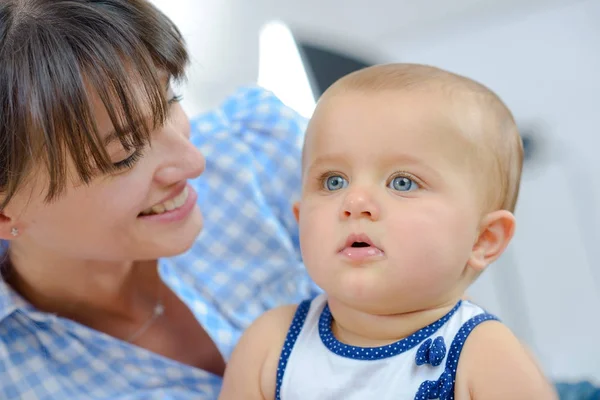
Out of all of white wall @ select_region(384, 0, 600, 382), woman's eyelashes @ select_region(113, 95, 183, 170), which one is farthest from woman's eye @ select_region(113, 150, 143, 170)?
white wall @ select_region(384, 0, 600, 382)

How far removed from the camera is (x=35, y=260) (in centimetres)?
123

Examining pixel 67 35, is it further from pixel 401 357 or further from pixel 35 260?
pixel 401 357

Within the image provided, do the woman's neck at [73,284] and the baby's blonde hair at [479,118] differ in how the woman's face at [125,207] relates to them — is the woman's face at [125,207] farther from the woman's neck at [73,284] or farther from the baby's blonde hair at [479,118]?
the baby's blonde hair at [479,118]

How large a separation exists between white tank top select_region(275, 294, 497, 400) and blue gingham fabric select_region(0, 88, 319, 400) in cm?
25

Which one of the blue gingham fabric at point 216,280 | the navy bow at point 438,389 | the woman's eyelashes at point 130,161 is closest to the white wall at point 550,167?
the blue gingham fabric at point 216,280

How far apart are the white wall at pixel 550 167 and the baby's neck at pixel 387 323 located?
0.87 m

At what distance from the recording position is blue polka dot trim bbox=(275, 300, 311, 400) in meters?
1.03

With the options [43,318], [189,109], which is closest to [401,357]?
[43,318]

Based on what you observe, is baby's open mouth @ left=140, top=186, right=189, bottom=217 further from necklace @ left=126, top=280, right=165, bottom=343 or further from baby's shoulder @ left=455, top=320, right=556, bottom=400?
baby's shoulder @ left=455, top=320, right=556, bottom=400

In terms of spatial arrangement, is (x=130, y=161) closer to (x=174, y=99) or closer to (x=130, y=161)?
(x=130, y=161)

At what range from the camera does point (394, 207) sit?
0.92 m

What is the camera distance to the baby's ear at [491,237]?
97 centimetres

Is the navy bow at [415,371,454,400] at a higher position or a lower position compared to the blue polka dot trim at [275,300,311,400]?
higher

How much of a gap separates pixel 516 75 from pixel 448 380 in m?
1.97
